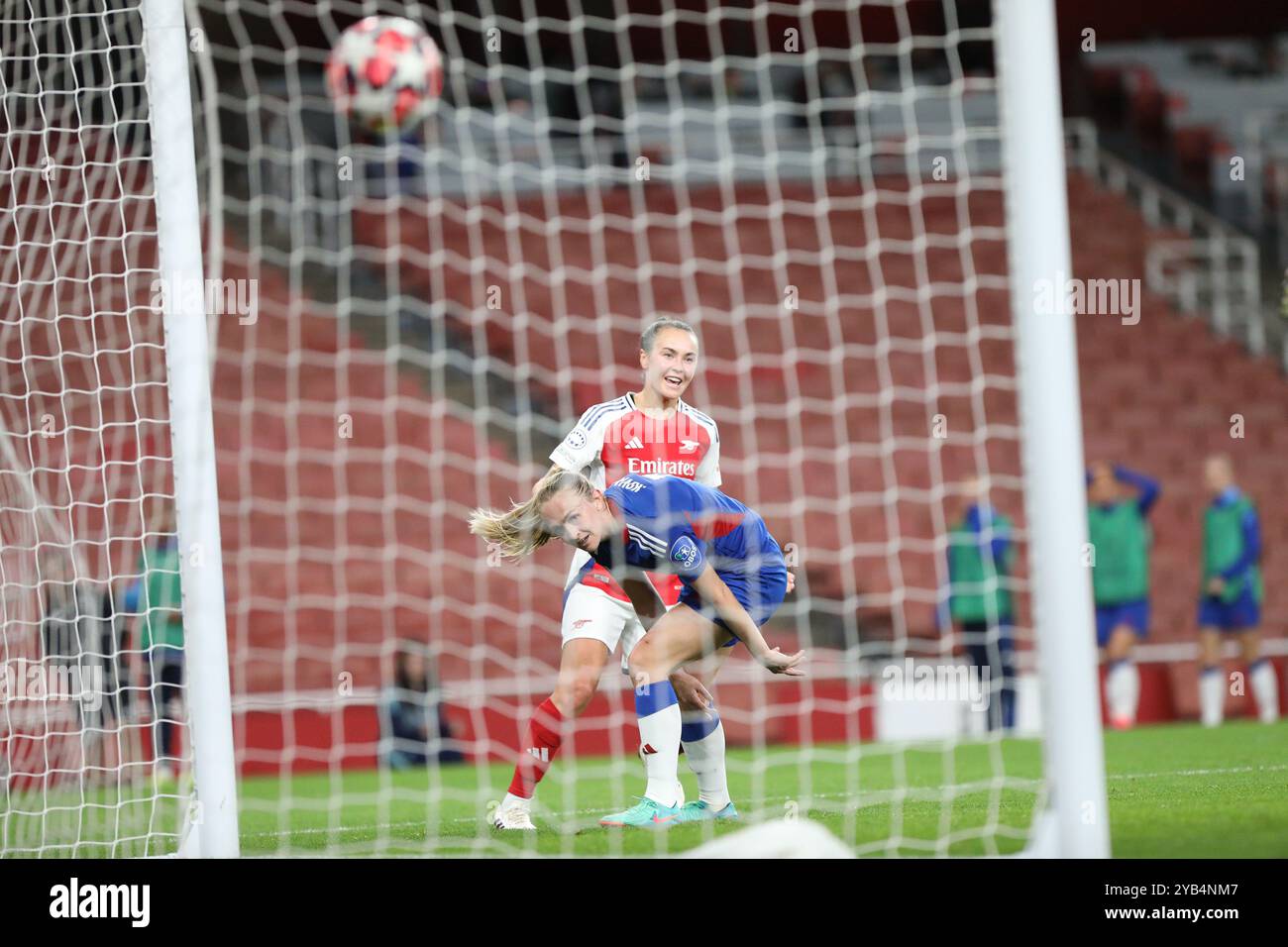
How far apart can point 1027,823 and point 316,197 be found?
9264 millimetres

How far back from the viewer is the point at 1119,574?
9.81 metres

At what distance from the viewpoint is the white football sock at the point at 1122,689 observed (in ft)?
32.3

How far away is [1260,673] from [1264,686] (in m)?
0.10

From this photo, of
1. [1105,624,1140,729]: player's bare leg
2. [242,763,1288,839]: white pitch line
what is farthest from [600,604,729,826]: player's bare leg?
[1105,624,1140,729]: player's bare leg

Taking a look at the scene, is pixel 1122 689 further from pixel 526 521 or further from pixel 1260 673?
pixel 526 521

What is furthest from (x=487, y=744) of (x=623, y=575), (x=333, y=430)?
(x=623, y=575)

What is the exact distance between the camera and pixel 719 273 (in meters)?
13.4

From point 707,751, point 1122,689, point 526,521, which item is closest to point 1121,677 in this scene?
point 1122,689

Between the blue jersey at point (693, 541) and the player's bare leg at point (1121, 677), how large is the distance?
17.8 ft

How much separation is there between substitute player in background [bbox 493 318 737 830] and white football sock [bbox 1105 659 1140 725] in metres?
5.38

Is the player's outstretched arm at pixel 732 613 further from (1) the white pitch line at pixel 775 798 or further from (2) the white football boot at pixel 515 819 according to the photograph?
(1) the white pitch line at pixel 775 798

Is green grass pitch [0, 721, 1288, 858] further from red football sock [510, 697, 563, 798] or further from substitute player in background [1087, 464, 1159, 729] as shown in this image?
substitute player in background [1087, 464, 1159, 729]

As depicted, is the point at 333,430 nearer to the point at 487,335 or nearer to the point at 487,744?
the point at 487,335
